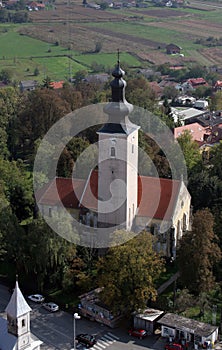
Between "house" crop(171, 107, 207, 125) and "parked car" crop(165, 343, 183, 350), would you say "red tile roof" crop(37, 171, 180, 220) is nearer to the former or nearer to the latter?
"parked car" crop(165, 343, 183, 350)

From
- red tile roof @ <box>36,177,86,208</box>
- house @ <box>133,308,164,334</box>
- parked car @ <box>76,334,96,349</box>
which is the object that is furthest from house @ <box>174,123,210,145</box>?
parked car @ <box>76,334,96,349</box>

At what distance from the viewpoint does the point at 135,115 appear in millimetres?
74438

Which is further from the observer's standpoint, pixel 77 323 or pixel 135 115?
pixel 135 115

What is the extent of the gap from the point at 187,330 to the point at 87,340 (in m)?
6.59

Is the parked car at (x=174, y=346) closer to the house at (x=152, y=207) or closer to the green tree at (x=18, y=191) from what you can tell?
the house at (x=152, y=207)

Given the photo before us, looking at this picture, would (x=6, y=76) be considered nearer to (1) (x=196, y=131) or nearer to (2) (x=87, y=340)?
(1) (x=196, y=131)

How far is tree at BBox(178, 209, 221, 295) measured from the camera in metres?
41.8

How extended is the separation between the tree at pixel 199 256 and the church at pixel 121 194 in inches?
212

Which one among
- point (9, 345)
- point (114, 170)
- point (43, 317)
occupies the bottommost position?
point (43, 317)

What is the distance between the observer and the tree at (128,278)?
132 feet

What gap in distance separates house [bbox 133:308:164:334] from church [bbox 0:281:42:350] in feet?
29.1

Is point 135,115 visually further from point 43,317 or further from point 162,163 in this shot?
point 43,317

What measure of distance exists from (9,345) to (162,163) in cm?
3330

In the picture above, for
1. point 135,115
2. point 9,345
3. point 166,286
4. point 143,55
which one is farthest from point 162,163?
point 143,55
